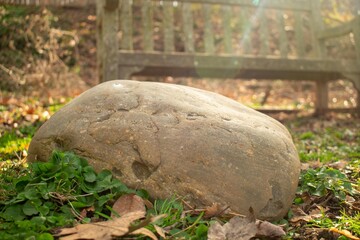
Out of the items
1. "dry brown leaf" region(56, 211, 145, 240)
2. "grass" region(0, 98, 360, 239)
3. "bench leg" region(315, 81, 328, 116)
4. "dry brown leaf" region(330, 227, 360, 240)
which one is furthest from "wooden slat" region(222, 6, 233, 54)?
"dry brown leaf" region(56, 211, 145, 240)

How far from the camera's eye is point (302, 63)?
5105mm

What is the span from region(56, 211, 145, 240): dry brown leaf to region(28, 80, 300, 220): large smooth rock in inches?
13.0

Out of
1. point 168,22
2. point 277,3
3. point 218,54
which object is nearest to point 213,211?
point 218,54

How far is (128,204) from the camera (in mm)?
1808

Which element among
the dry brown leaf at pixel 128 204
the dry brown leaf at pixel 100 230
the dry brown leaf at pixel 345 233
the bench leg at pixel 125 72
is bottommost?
the dry brown leaf at pixel 345 233

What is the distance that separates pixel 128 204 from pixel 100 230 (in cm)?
28

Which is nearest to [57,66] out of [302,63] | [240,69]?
[240,69]

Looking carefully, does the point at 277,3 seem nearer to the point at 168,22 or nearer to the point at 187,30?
the point at 187,30

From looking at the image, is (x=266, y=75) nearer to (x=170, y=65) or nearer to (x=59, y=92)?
(x=170, y=65)

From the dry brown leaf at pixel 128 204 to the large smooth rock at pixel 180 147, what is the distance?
10cm

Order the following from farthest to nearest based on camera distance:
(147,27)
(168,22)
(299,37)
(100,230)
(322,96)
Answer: (322,96) → (299,37) → (168,22) → (147,27) → (100,230)

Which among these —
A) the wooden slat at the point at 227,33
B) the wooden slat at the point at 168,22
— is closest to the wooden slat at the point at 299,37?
the wooden slat at the point at 227,33

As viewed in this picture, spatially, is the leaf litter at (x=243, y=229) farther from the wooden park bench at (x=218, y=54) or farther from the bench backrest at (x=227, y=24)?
the bench backrest at (x=227, y=24)

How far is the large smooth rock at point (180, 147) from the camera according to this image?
1900mm
